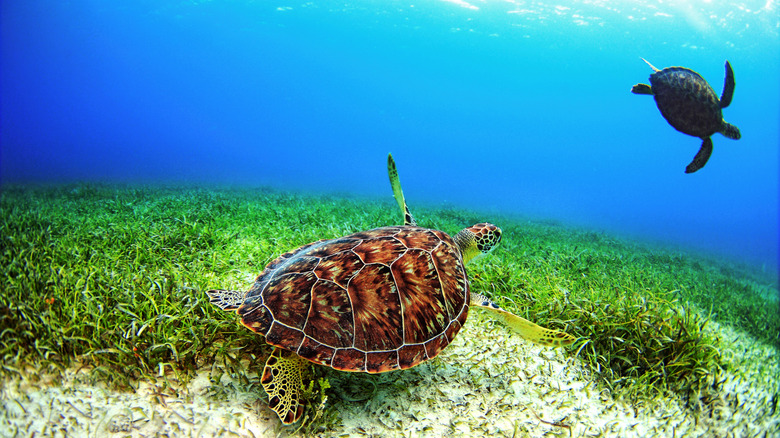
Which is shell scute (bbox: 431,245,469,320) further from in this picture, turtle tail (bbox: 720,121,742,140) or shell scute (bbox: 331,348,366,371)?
turtle tail (bbox: 720,121,742,140)

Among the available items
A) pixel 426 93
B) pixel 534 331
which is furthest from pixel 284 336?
pixel 426 93

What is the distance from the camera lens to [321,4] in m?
35.5

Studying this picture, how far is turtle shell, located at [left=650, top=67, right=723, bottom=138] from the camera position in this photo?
4.07m

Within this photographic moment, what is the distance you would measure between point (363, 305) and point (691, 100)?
543cm

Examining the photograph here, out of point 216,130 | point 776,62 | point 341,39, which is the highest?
point 341,39

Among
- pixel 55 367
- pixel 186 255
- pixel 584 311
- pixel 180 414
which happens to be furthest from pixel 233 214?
pixel 584 311

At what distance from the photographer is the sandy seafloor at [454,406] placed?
137 centimetres

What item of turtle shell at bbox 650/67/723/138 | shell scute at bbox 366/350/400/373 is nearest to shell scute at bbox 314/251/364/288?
shell scute at bbox 366/350/400/373

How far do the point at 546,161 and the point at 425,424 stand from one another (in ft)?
315

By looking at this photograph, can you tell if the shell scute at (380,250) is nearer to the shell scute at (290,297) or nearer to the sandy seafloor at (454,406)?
the shell scute at (290,297)

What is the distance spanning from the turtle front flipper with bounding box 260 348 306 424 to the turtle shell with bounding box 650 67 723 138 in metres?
5.73

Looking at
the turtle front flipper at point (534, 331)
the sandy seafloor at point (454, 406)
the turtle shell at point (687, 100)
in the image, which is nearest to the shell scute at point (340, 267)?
the sandy seafloor at point (454, 406)

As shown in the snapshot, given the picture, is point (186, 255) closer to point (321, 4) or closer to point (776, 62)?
point (321, 4)

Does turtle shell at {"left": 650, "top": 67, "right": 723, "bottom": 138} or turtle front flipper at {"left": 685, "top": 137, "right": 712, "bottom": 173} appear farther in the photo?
turtle front flipper at {"left": 685, "top": 137, "right": 712, "bottom": 173}
